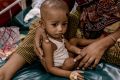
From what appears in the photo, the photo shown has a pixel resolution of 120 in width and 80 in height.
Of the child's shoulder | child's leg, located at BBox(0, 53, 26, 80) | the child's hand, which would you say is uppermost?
the child's shoulder

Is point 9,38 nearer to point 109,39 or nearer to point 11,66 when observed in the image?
point 11,66

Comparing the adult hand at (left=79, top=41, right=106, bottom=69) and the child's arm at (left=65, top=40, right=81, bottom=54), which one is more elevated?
the child's arm at (left=65, top=40, right=81, bottom=54)

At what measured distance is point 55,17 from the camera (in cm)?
156

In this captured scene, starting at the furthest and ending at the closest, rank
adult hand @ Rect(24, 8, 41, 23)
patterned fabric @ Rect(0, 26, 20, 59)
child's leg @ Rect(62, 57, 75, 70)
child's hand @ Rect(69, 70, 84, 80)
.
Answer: adult hand @ Rect(24, 8, 41, 23), patterned fabric @ Rect(0, 26, 20, 59), child's leg @ Rect(62, 57, 75, 70), child's hand @ Rect(69, 70, 84, 80)

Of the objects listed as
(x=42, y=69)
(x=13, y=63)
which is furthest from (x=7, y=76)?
(x=42, y=69)

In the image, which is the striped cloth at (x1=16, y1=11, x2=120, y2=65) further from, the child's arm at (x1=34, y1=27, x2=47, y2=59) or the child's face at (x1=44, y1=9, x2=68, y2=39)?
the child's face at (x1=44, y1=9, x2=68, y2=39)

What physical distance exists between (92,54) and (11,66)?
1.57 ft

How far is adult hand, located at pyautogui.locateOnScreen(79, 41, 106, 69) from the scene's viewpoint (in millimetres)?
1604

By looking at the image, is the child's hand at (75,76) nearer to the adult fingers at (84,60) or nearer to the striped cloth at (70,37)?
the adult fingers at (84,60)

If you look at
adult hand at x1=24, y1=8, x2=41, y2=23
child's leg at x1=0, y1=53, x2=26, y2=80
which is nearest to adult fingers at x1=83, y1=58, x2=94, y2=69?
child's leg at x1=0, y1=53, x2=26, y2=80

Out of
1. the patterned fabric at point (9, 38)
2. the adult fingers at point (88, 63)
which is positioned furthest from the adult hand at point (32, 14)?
the adult fingers at point (88, 63)

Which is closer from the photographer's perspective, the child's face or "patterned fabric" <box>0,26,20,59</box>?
the child's face

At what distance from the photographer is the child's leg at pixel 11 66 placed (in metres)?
1.69

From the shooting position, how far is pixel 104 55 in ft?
5.58
